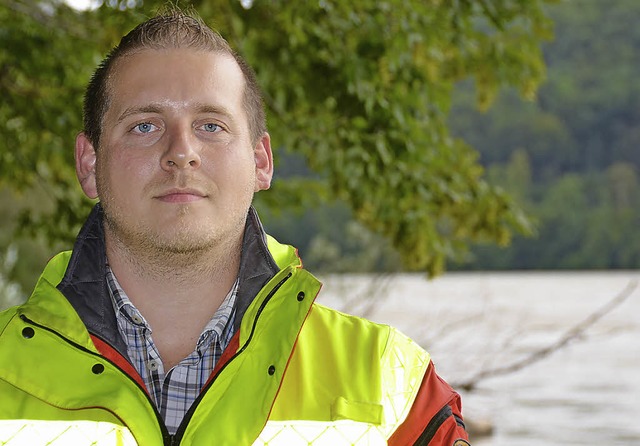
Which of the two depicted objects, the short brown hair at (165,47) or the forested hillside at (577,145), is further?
the forested hillside at (577,145)

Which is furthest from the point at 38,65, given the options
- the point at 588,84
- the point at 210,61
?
the point at 588,84

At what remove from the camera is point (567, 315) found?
160ft

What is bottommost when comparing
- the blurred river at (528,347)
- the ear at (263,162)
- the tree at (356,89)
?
the blurred river at (528,347)

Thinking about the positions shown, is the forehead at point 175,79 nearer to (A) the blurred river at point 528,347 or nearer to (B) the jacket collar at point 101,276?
(B) the jacket collar at point 101,276

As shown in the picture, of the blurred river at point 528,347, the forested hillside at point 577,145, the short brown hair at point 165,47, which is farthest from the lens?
the forested hillside at point 577,145

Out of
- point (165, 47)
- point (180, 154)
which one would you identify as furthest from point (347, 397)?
point (165, 47)

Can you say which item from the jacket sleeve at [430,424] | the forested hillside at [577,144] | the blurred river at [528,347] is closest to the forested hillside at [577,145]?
the forested hillside at [577,144]

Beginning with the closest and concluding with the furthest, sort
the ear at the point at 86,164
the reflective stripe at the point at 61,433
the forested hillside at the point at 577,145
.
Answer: the reflective stripe at the point at 61,433 → the ear at the point at 86,164 → the forested hillside at the point at 577,145

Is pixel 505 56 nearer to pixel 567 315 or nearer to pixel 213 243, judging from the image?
pixel 213 243

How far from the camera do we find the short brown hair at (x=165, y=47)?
2.34 meters

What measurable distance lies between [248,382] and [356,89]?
328 cm

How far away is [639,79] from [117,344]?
8097 centimetres

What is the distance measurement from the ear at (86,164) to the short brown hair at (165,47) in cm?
2

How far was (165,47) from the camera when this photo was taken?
2.31 metres
